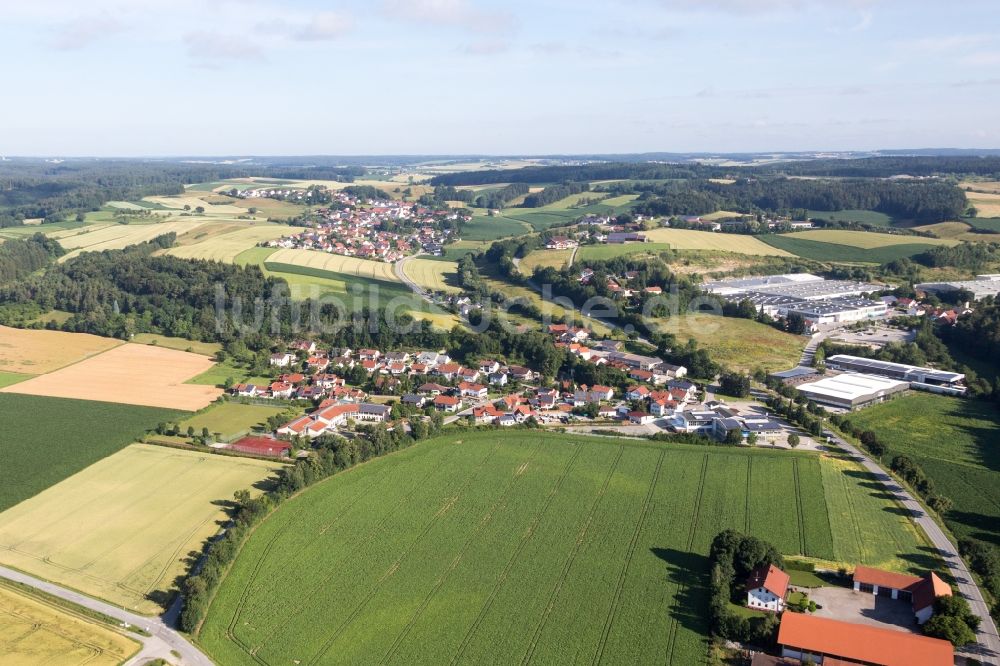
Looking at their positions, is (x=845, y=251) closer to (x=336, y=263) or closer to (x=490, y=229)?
(x=490, y=229)

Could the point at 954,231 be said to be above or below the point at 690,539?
above

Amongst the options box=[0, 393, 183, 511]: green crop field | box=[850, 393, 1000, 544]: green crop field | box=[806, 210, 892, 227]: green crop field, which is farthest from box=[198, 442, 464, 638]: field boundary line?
box=[806, 210, 892, 227]: green crop field

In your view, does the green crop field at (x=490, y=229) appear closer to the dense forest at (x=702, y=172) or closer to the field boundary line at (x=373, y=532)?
the dense forest at (x=702, y=172)

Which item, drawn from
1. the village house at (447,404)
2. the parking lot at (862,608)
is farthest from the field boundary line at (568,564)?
the village house at (447,404)

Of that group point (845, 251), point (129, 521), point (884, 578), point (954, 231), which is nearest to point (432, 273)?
point (845, 251)

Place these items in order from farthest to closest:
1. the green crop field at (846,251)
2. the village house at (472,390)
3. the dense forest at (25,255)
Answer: the green crop field at (846,251) → the dense forest at (25,255) → the village house at (472,390)

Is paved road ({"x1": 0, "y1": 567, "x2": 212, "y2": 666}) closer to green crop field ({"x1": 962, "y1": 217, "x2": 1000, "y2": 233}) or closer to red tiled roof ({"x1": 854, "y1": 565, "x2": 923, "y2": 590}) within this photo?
red tiled roof ({"x1": 854, "y1": 565, "x2": 923, "y2": 590})
